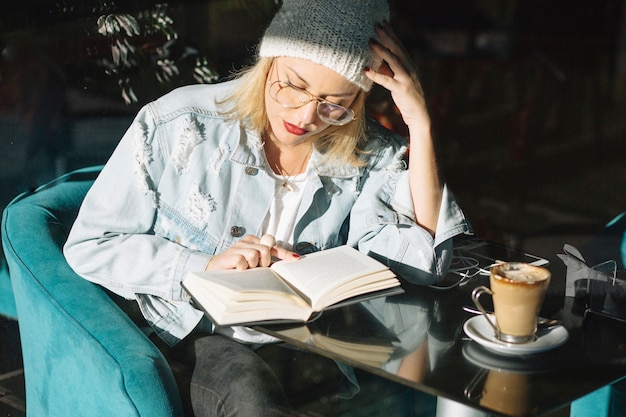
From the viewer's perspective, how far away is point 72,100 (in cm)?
252

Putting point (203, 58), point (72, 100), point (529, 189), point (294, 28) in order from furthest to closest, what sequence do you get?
point (529, 189) → point (203, 58) → point (72, 100) → point (294, 28)

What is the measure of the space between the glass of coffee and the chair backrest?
716 mm

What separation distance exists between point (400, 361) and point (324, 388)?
708 mm

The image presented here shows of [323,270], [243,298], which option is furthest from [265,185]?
[243,298]

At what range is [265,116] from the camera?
2.27m

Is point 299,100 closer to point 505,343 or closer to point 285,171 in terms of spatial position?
point 285,171

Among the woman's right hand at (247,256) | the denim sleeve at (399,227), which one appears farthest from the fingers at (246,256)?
the denim sleeve at (399,227)

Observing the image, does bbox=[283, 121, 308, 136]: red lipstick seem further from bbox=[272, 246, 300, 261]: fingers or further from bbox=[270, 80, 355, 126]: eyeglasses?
bbox=[272, 246, 300, 261]: fingers

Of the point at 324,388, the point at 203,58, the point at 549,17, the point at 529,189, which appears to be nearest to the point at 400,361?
the point at 324,388

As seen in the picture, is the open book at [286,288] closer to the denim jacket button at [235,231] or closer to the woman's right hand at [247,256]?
A: the woman's right hand at [247,256]

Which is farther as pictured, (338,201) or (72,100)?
(72,100)

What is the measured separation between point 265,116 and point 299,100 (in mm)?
190

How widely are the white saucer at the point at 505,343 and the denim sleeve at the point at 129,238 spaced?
653 mm

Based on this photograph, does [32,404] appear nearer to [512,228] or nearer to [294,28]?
[294,28]
